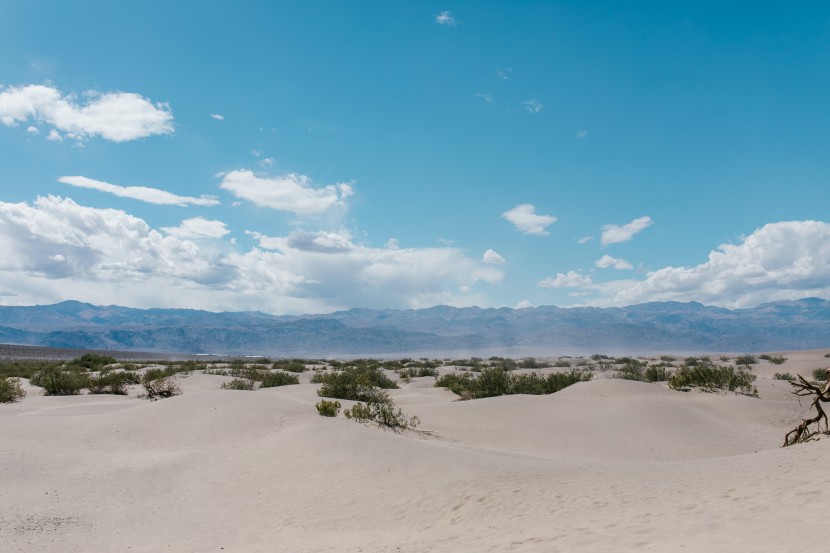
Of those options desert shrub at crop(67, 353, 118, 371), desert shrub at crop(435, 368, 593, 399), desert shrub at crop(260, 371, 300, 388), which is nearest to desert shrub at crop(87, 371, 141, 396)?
desert shrub at crop(260, 371, 300, 388)

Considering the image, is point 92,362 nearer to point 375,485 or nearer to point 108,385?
point 108,385

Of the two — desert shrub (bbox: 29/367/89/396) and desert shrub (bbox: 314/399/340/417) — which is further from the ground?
desert shrub (bbox: 314/399/340/417)

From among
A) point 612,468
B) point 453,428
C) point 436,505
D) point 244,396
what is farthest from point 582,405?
point 436,505

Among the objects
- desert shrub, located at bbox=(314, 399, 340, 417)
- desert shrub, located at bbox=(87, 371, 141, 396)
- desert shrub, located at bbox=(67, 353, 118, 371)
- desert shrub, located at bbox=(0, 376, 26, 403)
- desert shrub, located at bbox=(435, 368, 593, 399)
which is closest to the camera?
desert shrub, located at bbox=(314, 399, 340, 417)

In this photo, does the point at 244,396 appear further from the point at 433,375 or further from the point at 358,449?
the point at 433,375

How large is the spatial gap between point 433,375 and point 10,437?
944 inches

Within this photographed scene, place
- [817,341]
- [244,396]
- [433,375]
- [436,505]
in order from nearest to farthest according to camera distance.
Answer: [436,505] < [244,396] < [433,375] < [817,341]

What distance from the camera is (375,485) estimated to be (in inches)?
333

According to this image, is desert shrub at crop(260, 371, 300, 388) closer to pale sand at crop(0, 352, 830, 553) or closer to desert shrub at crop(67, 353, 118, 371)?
pale sand at crop(0, 352, 830, 553)

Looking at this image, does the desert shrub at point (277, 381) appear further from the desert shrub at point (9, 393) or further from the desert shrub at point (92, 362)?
the desert shrub at point (92, 362)

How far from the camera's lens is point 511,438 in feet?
47.0

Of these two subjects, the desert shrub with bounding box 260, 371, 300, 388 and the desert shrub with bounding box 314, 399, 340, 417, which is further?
→ the desert shrub with bounding box 260, 371, 300, 388

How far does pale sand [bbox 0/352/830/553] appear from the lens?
19.6ft

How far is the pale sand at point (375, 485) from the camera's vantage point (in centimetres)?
599
